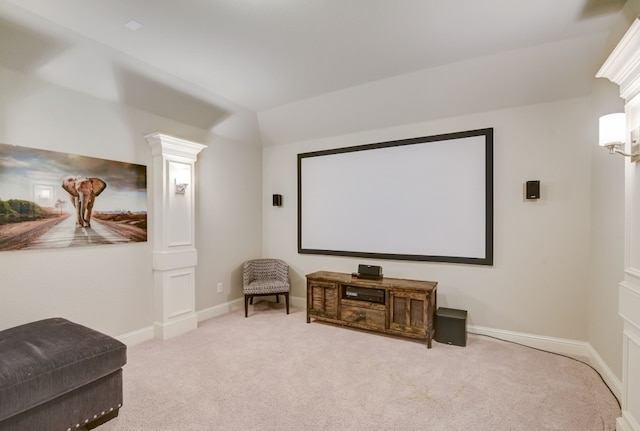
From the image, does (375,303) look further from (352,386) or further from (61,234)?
(61,234)

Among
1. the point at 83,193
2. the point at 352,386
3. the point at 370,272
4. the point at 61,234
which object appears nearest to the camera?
the point at 352,386

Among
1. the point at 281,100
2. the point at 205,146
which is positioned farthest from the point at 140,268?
the point at 281,100

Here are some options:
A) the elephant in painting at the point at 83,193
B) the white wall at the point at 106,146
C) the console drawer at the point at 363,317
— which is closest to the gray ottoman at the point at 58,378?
the white wall at the point at 106,146

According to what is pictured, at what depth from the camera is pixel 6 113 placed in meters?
2.52

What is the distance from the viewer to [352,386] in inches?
→ 99.1

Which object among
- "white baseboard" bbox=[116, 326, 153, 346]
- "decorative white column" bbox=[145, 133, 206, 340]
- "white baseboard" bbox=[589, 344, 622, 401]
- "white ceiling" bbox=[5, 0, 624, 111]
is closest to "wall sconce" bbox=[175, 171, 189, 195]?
"decorative white column" bbox=[145, 133, 206, 340]

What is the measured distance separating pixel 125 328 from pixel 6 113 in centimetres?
226

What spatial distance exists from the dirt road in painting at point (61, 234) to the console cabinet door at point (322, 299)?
214 centimetres

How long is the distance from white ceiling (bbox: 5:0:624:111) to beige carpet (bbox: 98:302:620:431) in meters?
2.94

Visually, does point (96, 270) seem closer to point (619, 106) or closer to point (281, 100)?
point (281, 100)

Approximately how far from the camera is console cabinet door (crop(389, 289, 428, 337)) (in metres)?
3.34

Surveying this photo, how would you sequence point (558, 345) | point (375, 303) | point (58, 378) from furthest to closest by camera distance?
1. point (375, 303)
2. point (558, 345)
3. point (58, 378)

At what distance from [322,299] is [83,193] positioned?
286 centimetres

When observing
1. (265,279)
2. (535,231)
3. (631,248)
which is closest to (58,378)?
(265,279)
